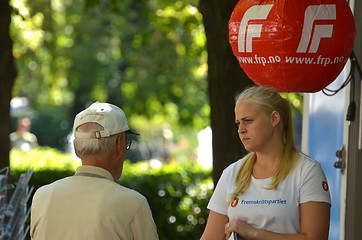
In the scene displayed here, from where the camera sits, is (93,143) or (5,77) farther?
(5,77)

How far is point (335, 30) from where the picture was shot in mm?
3521

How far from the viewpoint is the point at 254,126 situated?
333 centimetres

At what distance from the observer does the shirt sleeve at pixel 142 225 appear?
2852mm

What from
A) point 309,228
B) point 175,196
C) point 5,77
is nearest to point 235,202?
point 309,228

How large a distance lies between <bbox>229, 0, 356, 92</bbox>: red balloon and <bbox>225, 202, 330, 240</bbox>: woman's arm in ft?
2.66

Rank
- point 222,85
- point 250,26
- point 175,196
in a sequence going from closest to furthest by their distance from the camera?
point 250,26 < point 222,85 < point 175,196

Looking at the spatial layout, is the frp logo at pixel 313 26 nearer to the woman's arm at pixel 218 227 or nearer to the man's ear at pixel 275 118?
the man's ear at pixel 275 118

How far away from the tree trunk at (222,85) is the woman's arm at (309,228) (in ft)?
8.93

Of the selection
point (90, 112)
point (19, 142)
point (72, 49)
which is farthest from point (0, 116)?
point (72, 49)

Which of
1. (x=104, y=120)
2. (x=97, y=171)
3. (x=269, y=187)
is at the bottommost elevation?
(x=269, y=187)

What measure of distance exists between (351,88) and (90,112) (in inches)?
104

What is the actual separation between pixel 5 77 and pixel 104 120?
15.5 feet

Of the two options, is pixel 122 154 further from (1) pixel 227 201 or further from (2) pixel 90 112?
(1) pixel 227 201

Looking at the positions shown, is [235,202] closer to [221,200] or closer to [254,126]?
[221,200]
